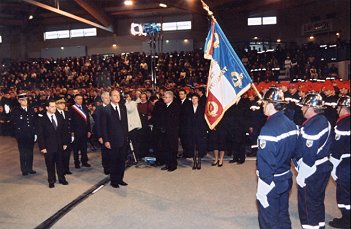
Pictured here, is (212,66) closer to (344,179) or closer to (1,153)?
(344,179)

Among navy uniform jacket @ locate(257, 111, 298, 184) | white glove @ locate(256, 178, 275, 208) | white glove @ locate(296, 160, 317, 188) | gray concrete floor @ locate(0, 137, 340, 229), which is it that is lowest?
gray concrete floor @ locate(0, 137, 340, 229)

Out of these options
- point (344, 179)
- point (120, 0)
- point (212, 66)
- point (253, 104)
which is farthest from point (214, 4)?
point (344, 179)

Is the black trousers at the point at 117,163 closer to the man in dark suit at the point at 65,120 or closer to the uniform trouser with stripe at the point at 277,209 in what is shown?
the man in dark suit at the point at 65,120

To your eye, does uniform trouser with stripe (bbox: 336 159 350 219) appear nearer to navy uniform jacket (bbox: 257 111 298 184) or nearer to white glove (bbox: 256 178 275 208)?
navy uniform jacket (bbox: 257 111 298 184)

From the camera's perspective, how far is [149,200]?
6.58 meters

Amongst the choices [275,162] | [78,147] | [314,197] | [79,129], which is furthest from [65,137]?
[314,197]

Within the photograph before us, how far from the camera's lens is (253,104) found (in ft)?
32.6

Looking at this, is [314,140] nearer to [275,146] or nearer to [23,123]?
[275,146]

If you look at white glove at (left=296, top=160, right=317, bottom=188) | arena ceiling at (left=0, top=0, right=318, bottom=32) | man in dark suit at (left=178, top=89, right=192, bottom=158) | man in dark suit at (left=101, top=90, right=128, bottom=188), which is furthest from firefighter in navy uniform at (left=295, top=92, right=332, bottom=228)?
arena ceiling at (left=0, top=0, right=318, bottom=32)

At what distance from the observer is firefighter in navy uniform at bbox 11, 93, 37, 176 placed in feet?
29.5

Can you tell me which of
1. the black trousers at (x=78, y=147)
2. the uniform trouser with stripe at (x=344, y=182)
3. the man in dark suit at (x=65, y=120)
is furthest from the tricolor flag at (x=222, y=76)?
the black trousers at (x=78, y=147)

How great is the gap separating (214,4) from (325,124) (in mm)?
21915

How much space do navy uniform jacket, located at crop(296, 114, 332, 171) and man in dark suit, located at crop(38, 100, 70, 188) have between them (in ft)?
16.6

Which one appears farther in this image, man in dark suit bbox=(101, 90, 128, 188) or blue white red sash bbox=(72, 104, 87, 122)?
blue white red sash bbox=(72, 104, 87, 122)
